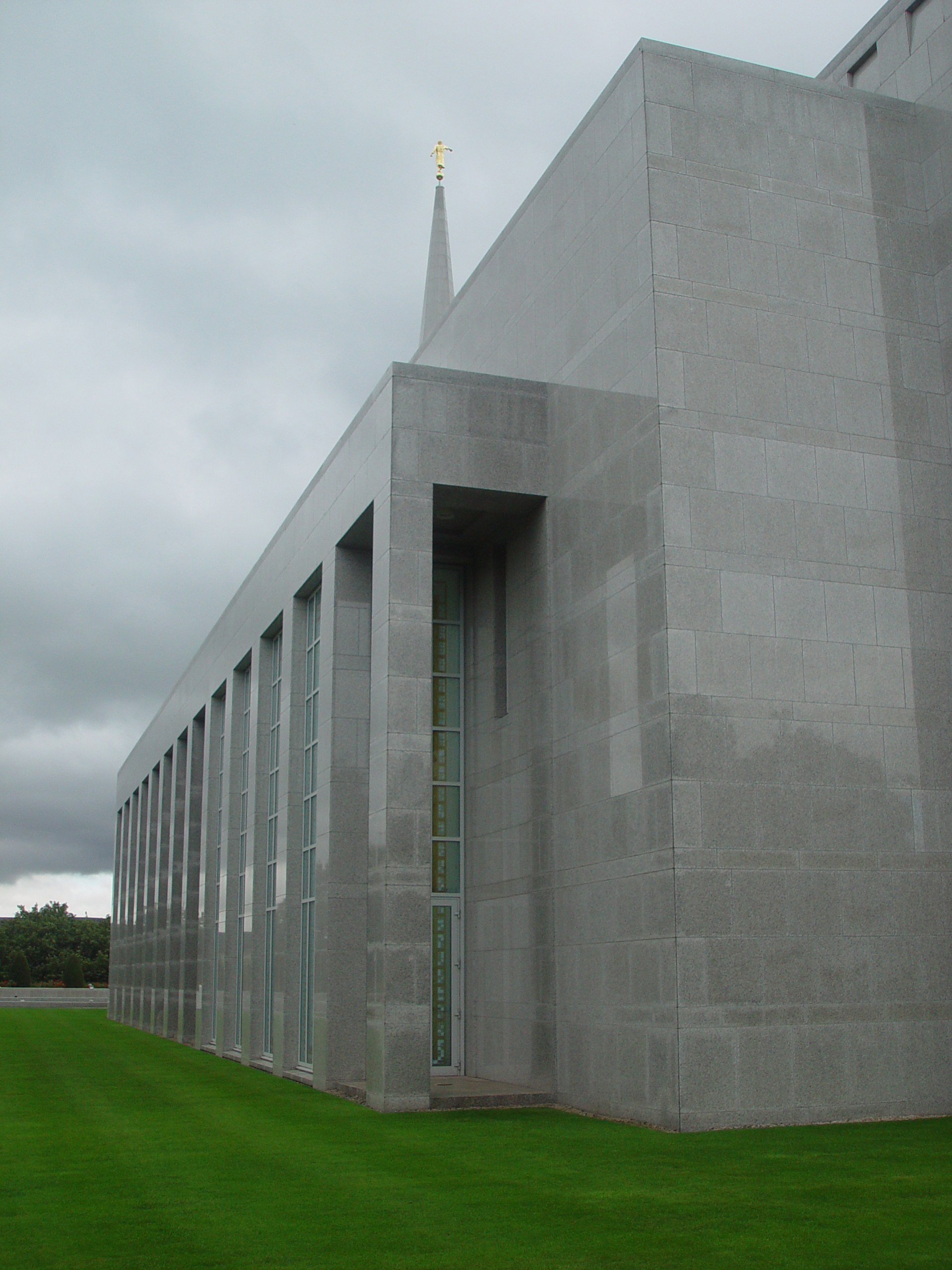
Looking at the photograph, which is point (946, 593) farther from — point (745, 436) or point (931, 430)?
point (745, 436)

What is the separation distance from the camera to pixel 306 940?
24.2 m

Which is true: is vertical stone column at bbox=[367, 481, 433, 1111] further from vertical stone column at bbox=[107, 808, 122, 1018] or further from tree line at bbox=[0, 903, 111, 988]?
tree line at bbox=[0, 903, 111, 988]

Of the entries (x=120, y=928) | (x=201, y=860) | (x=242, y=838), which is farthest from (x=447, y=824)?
(x=120, y=928)

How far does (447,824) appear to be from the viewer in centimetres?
2172

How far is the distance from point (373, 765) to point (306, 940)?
730cm

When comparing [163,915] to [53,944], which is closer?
[163,915]

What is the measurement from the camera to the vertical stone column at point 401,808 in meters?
16.9

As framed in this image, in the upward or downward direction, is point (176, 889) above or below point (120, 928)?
above

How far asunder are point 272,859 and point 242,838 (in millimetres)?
4154

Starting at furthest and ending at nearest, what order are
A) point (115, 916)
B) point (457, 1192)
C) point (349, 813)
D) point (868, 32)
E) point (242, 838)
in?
point (115, 916) → point (242, 838) → point (349, 813) → point (868, 32) → point (457, 1192)

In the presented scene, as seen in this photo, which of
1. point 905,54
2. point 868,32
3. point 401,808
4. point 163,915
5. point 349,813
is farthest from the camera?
point 163,915

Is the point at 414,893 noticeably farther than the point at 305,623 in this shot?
No

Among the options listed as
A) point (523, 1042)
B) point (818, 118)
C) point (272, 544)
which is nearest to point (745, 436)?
point (818, 118)

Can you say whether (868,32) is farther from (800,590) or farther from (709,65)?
(800,590)
